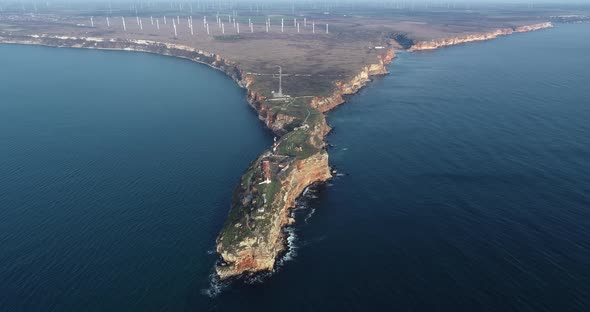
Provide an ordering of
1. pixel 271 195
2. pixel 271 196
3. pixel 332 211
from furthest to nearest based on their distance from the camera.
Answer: pixel 332 211 → pixel 271 195 → pixel 271 196

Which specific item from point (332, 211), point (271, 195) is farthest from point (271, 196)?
point (332, 211)

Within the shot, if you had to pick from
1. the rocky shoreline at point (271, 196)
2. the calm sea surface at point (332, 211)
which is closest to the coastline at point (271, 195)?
the rocky shoreline at point (271, 196)

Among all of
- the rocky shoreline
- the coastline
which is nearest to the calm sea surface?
the coastline

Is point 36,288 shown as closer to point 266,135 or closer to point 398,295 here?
point 398,295

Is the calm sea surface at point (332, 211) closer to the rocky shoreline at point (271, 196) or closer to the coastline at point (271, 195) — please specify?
the coastline at point (271, 195)

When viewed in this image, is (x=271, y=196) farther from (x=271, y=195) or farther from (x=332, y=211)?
(x=332, y=211)

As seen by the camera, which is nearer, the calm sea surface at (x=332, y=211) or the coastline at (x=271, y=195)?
the calm sea surface at (x=332, y=211)

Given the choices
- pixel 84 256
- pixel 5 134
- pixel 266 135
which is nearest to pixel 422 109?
pixel 266 135

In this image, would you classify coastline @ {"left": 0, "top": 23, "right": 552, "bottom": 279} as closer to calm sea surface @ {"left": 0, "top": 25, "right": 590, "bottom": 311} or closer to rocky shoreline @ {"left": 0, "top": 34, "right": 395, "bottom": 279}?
rocky shoreline @ {"left": 0, "top": 34, "right": 395, "bottom": 279}
